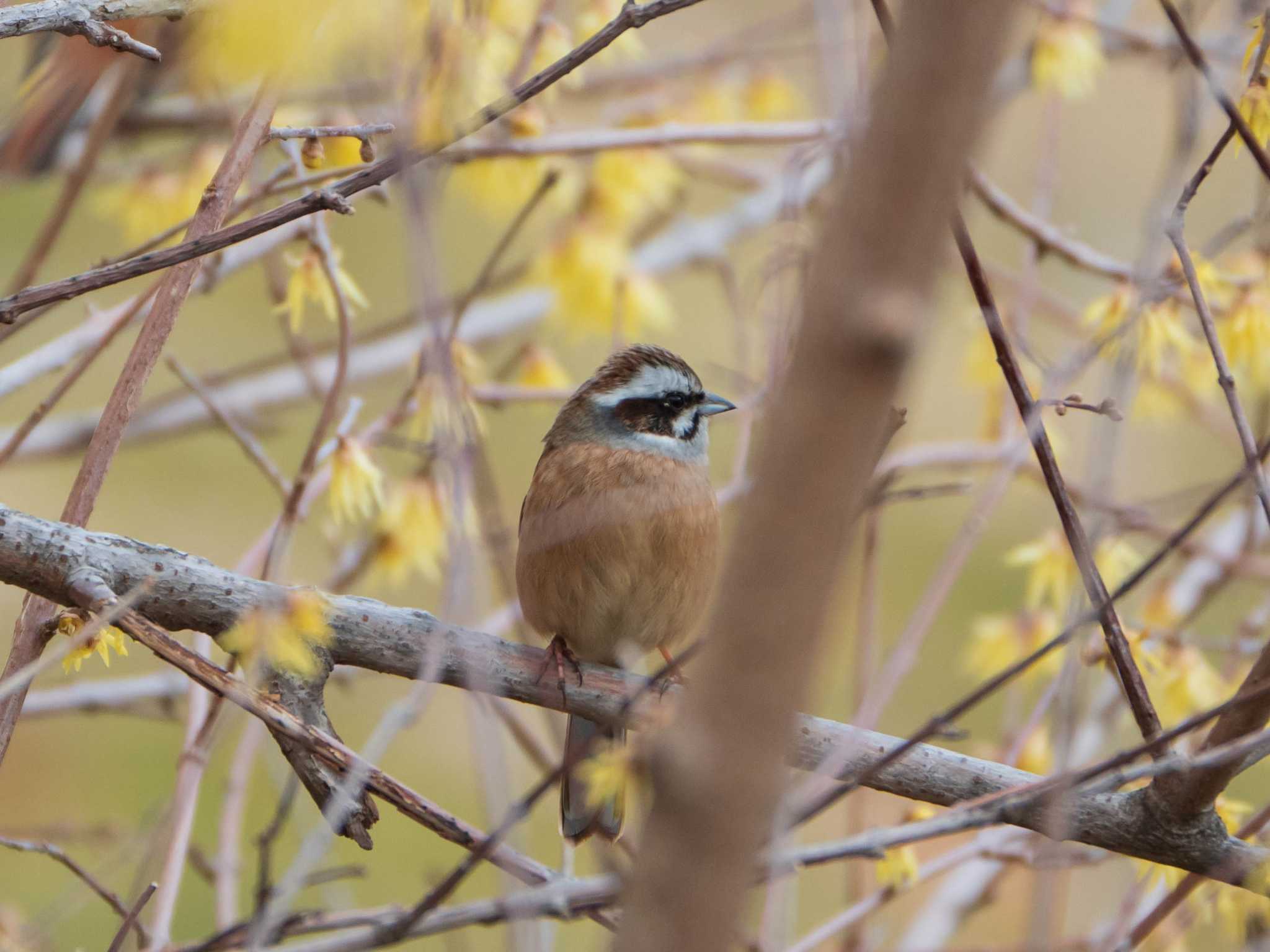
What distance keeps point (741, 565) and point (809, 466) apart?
11 centimetres

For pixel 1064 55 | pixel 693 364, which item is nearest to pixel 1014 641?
pixel 1064 55

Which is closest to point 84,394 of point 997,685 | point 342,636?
point 342,636

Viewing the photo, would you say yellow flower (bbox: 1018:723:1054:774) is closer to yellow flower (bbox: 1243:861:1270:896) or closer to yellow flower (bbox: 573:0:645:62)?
yellow flower (bbox: 1243:861:1270:896)

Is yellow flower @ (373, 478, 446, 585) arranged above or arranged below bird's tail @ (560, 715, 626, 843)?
above

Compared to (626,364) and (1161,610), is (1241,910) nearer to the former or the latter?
(1161,610)

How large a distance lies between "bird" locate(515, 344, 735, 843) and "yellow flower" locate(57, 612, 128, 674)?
1.64m

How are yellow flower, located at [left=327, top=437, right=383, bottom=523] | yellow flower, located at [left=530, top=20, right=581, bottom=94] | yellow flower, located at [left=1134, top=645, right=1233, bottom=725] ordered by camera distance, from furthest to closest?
yellow flower, located at [left=530, top=20, right=581, bottom=94] < yellow flower, located at [left=1134, top=645, right=1233, bottom=725] < yellow flower, located at [left=327, top=437, right=383, bottom=523]

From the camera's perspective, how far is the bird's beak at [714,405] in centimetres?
443

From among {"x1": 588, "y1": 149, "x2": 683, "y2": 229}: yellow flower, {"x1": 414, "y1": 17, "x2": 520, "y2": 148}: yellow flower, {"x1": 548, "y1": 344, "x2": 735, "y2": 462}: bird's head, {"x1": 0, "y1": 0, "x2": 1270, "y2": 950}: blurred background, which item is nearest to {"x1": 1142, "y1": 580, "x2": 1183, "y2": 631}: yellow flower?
{"x1": 0, "y1": 0, "x2": 1270, "y2": 950}: blurred background

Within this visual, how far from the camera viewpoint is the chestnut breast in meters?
4.00

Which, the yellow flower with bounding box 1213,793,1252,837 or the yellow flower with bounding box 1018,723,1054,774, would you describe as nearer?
the yellow flower with bounding box 1213,793,1252,837

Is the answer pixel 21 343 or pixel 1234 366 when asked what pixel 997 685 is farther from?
pixel 21 343

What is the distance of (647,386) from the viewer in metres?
4.46

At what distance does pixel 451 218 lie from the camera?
Answer: 11.4 metres
